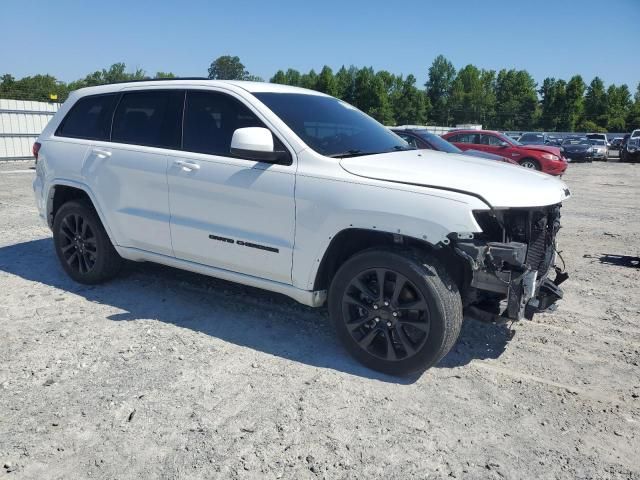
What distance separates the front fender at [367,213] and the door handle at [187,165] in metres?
0.97

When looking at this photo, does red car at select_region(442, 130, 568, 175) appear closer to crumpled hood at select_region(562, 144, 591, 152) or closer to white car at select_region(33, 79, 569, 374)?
crumpled hood at select_region(562, 144, 591, 152)

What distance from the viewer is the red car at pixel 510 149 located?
17.9m

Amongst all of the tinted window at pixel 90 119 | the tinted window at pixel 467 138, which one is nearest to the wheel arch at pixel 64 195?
the tinted window at pixel 90 119

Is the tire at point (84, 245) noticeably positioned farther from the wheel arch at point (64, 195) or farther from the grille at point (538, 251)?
the grille at point (538, 251)

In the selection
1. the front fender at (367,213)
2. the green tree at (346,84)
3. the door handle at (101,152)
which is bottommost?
the front fender at (367,213)

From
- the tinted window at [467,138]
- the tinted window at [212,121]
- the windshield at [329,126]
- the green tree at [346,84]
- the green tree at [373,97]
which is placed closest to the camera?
the windshield at [329,126]

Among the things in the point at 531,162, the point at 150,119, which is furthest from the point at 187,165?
the point at 531,162

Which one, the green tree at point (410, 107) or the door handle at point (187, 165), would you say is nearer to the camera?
the door handle at point (187, 165)

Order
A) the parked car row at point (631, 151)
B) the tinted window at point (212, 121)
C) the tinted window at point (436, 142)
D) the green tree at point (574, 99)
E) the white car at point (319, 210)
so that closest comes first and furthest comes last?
the white car at point (319, 210) < the tinted window at point (212, 121) < the tinted window at point (436, 142) < the parked car row at point (631, 151) < the green tree at point (574, 99)

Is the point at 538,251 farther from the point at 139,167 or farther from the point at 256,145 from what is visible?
the point at 139,167

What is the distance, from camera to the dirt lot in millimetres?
2688

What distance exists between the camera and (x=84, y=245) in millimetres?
5082

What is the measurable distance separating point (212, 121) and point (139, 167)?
77cm

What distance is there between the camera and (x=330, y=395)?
329cm
